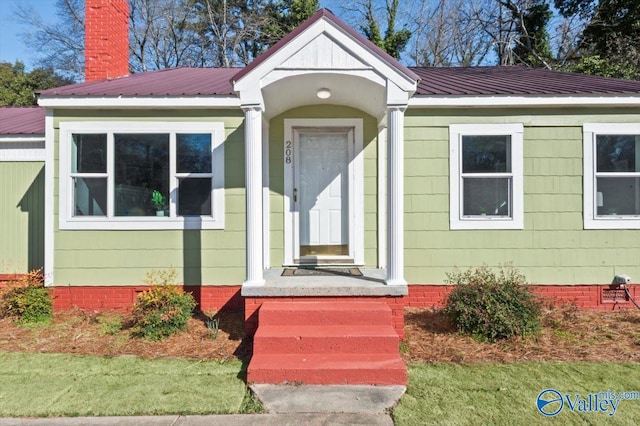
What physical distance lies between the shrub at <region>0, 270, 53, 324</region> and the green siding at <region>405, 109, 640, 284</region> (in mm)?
5487

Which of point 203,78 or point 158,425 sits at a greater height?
point 203,78

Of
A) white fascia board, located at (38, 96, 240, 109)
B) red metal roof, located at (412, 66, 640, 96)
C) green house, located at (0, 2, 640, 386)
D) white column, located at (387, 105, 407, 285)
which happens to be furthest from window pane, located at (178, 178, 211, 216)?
red metal roof, located at (412, 66, 640, 96)

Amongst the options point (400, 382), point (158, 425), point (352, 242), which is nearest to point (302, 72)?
point (352, 242)

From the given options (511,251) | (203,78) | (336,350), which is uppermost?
(203,78)

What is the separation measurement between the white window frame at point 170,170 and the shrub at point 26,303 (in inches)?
41.7

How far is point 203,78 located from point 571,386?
6.95 m

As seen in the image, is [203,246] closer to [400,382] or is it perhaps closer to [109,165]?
[109,165]

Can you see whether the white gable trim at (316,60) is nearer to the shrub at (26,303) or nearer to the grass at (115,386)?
the grass at (115,386)

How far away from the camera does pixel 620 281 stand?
5824 mm

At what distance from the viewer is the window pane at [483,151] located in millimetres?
5973

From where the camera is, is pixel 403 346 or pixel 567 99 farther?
pixel 567 99

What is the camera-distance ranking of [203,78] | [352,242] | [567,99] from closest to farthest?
[567,99]
[352,242]
[203,78]

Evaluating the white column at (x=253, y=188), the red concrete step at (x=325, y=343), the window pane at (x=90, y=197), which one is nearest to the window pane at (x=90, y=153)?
the window pane at (x=90, y=197)

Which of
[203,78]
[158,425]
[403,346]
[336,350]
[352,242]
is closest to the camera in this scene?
[158,425]
